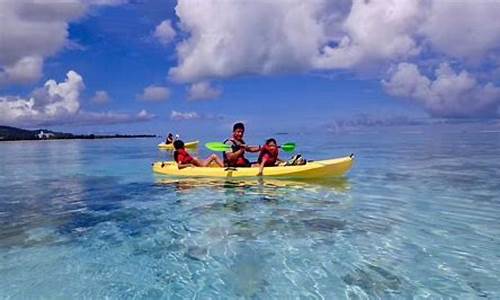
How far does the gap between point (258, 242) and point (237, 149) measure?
310 inches

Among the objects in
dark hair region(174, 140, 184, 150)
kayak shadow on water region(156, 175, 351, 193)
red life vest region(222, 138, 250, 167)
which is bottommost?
kayak shadow on water region(156, 175, 351, 193)

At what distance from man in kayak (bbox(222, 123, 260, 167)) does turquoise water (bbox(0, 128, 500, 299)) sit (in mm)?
1839

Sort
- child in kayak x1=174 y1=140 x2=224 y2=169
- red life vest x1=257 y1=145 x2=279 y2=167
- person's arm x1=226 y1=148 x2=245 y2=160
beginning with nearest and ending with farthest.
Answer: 1. red life vest x1=257 y1=145 x2=279 y2=167
2. person's arm x1=226 y1=148 x2=245 y2=160
3. child in kayak x1=174 y1=140 x2=224 y2=169

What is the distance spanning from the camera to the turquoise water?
5.38 metres

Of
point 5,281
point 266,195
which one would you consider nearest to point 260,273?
point 5,281

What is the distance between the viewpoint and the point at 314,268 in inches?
233

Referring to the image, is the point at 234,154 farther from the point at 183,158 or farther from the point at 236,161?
the point at 183,158

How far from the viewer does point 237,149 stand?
48.9 ft

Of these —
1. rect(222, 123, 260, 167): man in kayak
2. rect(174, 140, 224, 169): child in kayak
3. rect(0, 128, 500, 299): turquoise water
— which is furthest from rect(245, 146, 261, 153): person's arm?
rect(174, 140, 224, 169): child in kayak

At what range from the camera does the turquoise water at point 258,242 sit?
212 inches

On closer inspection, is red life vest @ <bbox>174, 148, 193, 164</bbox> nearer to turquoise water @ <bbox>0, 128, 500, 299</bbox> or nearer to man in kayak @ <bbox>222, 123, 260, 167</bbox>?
man in kayak @ <bbox>222, 123, 260, 167</bbox>

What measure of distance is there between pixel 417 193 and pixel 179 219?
661 cm

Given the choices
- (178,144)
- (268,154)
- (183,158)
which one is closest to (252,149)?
(268,154)

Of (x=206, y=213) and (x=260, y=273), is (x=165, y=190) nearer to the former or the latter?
A: (x=206, y=213)
